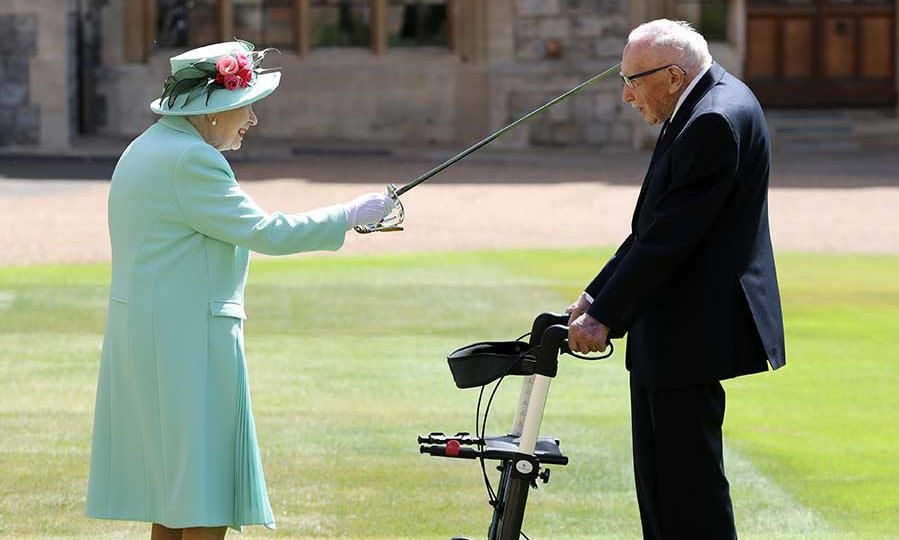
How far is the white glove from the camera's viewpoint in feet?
15.9

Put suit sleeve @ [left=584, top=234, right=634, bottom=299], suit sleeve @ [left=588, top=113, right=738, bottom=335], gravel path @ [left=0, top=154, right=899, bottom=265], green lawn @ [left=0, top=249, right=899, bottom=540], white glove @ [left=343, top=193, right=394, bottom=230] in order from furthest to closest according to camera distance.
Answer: gravel path @ [left=0, top=154, right=899, bottom=265], green lawn @ [left=0, top=249, right=899, bottom=540], suit sleeve @ [left=584, top=234, right=634, bottom=299], white glove @ [left=343, top=193, right=394, bottom=230], suit sleeve @ [left=588, top=113, right=738, bottom=335]

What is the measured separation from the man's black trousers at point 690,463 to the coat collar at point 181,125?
4.45ft

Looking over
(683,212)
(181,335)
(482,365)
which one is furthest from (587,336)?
(181,335)

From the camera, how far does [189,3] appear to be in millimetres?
25688

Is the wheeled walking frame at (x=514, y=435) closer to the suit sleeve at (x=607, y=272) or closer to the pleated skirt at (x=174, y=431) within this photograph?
the suit sleeve at (x=607, y=272)

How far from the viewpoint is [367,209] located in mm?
4859

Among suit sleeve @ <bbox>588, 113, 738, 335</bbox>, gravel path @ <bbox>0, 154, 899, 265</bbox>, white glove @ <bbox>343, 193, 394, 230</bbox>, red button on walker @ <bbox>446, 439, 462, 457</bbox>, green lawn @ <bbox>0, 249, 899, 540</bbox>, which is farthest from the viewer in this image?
gravel path @ <bbox>0, 154, 899, 265</bbox>

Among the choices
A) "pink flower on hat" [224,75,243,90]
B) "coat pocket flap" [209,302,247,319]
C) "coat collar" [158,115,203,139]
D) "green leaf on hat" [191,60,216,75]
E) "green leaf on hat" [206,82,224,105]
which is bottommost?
"coat pocket flap" [209,302,247,319]

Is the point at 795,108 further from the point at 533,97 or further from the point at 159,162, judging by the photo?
the point at 159,162

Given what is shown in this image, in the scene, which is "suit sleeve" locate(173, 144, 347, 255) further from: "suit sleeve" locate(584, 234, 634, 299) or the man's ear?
the man's ear

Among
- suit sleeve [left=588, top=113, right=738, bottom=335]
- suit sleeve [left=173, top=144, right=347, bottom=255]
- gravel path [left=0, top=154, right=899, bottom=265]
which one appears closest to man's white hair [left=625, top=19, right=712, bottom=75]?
suit sleeve [left=588, top=113, right=738, bottom=335]

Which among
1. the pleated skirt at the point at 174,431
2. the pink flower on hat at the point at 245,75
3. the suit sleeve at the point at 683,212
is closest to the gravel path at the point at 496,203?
the pleated skirt at the point at 174,431

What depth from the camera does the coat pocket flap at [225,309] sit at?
476 cm

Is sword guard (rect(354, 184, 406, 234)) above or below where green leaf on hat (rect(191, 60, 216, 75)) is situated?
below
